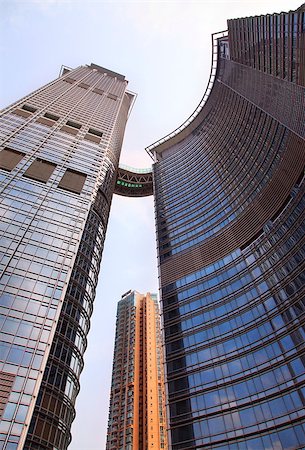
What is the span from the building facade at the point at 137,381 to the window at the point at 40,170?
67.2 metres

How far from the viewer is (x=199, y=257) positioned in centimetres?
Result: 5734

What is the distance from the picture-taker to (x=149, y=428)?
89.8 m

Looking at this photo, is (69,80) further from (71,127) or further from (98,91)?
(71,127)

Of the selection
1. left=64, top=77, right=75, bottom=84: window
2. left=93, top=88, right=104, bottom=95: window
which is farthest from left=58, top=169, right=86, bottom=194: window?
left=64, top=77, right=75, bottom=84: window

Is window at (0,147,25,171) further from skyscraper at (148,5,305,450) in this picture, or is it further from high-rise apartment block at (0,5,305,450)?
skyscraper at (148,5,305,450)

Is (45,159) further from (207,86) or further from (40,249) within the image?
(207,86)

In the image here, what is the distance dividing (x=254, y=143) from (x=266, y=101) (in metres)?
8.20

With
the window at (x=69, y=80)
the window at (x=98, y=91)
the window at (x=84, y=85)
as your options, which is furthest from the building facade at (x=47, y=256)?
the window at (x=69, y=80)

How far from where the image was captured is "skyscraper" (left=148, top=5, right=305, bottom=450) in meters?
37.1

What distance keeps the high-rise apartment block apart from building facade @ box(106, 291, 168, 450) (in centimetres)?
5244

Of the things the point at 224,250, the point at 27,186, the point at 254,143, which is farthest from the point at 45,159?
the point at 254,143

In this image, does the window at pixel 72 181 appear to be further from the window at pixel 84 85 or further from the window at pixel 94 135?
the window at pixel 84 85

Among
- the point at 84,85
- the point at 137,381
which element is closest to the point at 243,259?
the point at 137,381

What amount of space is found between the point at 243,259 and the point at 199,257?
815 centimetres
